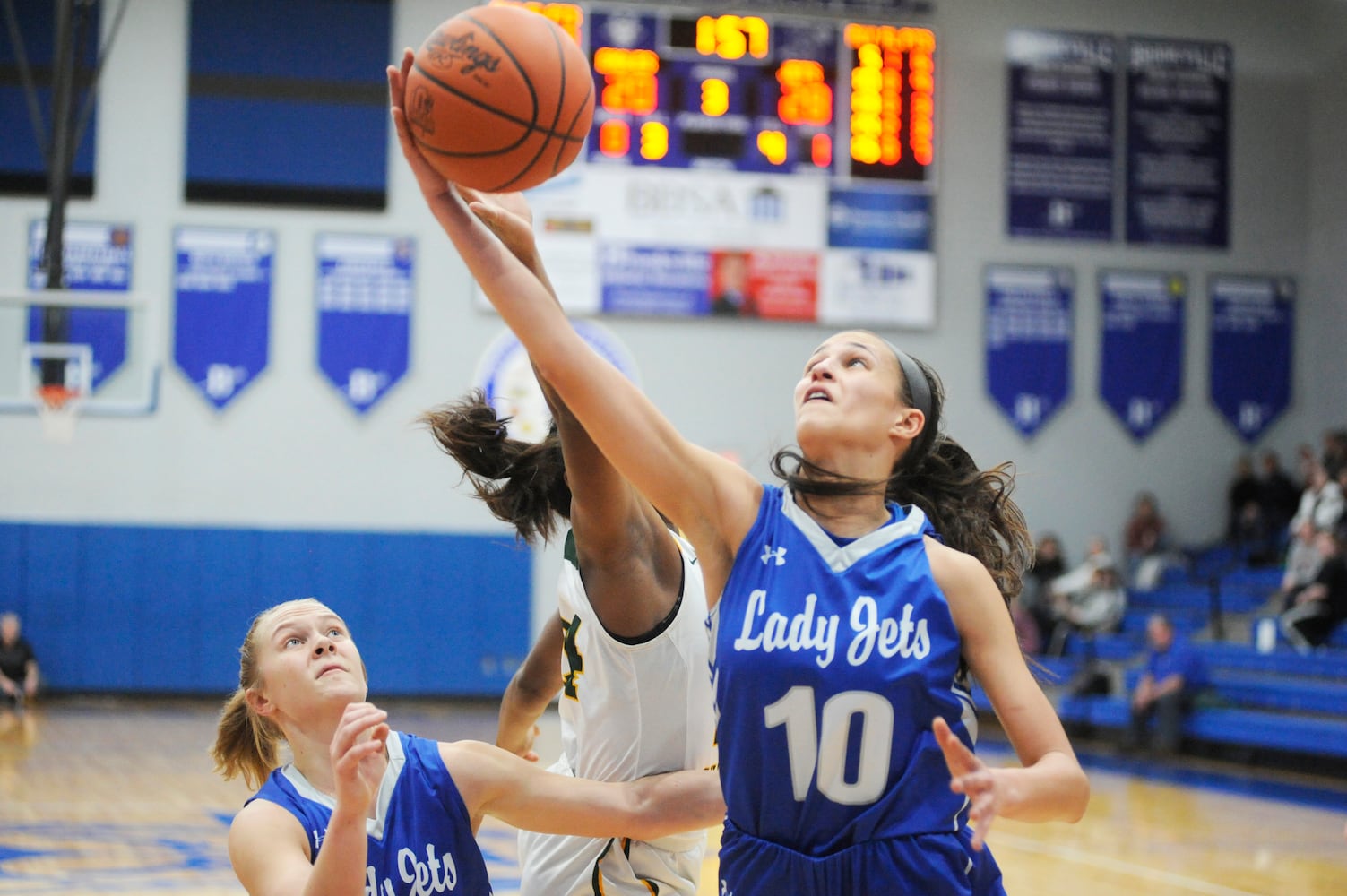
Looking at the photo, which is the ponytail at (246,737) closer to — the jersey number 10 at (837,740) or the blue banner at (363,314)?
the jersey number 10 at (837,740)

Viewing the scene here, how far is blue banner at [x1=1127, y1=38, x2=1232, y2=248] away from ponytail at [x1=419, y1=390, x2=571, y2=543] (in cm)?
1408

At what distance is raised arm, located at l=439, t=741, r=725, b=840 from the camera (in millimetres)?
2445

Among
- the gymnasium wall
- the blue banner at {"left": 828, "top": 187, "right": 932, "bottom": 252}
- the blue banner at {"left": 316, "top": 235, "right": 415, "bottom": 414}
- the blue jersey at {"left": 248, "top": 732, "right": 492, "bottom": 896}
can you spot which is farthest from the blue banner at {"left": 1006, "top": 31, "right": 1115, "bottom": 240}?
the blue jersey at {"left": 248, "top": 732, "right": 492, "bottom": 896}

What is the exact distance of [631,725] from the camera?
276 centimetres

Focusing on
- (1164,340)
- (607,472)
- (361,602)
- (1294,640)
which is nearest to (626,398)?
(607,472)

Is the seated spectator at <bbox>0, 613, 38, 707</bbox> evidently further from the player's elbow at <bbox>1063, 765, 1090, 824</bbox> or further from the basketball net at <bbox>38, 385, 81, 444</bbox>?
the player's elbow at <bbox>1063, 765, 1090, 824</bbox>

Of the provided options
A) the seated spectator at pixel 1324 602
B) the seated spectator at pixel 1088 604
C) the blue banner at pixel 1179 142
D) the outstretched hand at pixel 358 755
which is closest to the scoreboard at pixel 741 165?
the blue banner at pixel 1179 142

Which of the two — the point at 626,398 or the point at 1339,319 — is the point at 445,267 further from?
the point at 626,398

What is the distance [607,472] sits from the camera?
7.97 ft

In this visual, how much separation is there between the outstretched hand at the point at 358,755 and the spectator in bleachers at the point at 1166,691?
11.2 m

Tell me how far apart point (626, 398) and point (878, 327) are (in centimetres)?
1344

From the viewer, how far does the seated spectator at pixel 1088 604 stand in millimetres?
14422

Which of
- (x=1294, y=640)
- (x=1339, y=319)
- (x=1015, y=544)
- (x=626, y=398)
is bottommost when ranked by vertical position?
(x=1294, y=640)

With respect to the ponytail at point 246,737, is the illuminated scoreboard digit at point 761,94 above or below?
above
